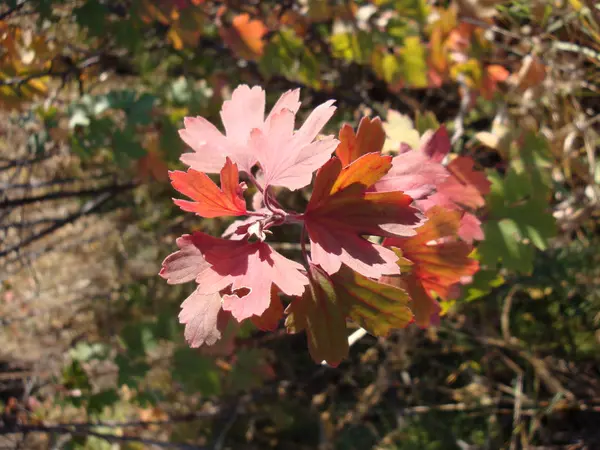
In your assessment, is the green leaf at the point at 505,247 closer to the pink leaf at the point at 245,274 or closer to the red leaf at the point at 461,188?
the red leaf at the point at 461,188

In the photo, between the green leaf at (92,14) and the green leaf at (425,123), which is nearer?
the green leaf at (425,123)

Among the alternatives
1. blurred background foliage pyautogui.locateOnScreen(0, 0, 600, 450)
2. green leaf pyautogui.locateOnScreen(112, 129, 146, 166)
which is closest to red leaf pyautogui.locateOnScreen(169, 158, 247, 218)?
blurred background foliage pyautogui.locateOnScreen(0, 0, 600, 450)

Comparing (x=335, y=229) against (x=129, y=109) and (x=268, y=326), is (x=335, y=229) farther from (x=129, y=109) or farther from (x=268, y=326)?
(x=129, y=109)

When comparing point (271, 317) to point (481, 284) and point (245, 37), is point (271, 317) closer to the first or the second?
point (481, 284)

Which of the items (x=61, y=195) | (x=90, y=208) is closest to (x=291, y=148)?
(x=61, y=195)

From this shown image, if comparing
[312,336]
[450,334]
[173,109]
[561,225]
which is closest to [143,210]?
[173,109]

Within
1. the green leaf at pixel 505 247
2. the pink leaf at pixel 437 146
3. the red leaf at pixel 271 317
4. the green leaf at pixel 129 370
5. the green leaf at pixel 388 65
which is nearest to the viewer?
the red leaf at pixel 271 317

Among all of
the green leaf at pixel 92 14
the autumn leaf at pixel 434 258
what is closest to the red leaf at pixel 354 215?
the autumn leaf at pixel 434 258

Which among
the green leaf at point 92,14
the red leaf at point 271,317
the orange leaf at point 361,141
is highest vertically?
the green leaf at point 92,14
